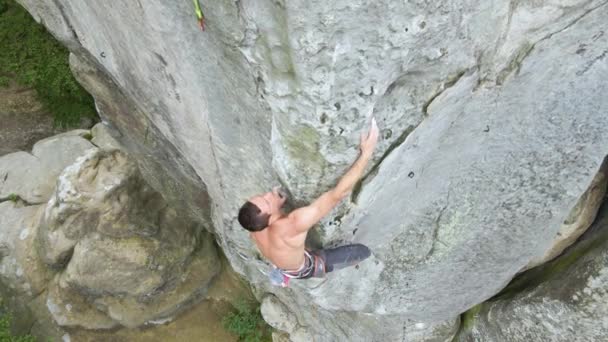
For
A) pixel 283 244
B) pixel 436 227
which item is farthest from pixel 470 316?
pixel 283 244

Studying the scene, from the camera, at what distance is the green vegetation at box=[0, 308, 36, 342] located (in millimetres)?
6809

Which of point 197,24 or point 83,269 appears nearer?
point 197,24

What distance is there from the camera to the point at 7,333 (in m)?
6.86

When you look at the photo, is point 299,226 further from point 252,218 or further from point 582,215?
point 582,215

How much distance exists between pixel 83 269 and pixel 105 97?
8.11 feet

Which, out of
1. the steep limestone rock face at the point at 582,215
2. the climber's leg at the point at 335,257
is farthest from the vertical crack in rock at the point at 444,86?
the steep limestone rock face at the point at 582,215

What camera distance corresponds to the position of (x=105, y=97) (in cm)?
641

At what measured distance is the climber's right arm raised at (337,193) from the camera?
10.5 feet

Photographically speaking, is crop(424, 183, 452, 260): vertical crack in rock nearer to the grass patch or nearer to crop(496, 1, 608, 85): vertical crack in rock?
crop(496, 1, 608, 85): vertical crack in rock

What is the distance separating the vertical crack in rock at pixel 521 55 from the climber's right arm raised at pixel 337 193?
1.12m

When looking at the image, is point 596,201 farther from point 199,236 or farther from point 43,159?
point 43,159

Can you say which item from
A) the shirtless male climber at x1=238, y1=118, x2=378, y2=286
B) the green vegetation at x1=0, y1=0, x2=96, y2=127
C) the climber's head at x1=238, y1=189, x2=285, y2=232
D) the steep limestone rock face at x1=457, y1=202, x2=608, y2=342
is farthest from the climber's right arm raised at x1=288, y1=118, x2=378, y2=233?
the green vegetation at x1=0, y1=0, x2=96, y2=127

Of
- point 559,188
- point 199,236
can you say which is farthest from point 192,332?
point 559,188

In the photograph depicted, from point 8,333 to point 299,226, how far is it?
220 inches
